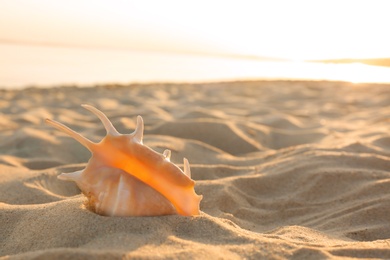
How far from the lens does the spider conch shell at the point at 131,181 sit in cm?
139

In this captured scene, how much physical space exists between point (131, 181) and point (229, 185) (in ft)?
3.01

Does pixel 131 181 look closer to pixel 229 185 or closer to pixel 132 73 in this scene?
pixel 229 185

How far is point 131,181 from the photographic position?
1.40 meters

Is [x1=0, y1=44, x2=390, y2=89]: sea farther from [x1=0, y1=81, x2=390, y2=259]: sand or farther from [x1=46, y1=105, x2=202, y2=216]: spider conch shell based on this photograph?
[x1=46, y1=105, x2=202, y2=216]: spider conch shell

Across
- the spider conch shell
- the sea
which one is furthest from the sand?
the sea

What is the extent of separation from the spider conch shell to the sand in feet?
0.12

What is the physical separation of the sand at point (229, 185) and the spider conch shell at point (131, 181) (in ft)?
0.12

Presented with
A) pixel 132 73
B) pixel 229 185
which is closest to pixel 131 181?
pixel 229 185

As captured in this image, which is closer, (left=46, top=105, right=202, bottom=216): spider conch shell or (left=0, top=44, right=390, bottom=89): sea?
(left=46, top=105, right=202, bottom=216): spider conch shell

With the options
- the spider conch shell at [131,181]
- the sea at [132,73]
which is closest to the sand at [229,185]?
the spider conch shell at [131,181]

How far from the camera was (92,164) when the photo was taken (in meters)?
1.44

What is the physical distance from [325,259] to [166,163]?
0.51 m

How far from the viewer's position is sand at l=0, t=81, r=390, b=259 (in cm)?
131

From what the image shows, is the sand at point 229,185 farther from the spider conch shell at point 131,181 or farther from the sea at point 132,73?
the sea at point 132,73
